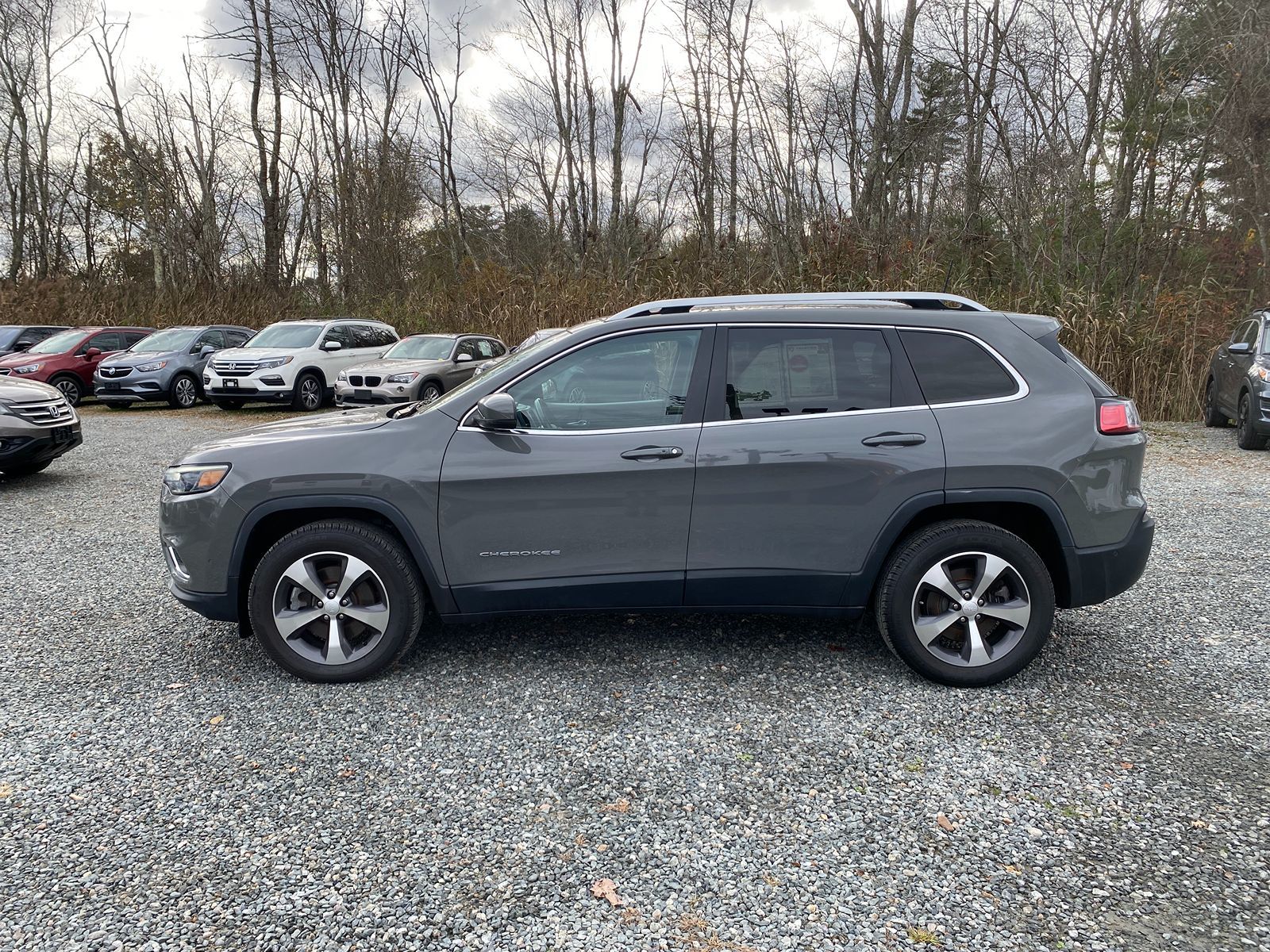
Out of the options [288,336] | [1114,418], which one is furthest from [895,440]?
[288,336]

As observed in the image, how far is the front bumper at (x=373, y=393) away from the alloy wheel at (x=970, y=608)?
12135mm

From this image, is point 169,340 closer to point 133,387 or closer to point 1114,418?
point 133,387

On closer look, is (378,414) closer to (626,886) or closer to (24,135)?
(626,886)

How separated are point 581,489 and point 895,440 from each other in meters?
1.39

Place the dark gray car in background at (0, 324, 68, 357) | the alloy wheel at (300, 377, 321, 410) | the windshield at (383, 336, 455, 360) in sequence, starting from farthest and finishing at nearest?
the dark gray car in background at (0, 324, 68, 357)
the alloy wheel at (300, 377, 321, 410)
the windshield at (383, 336, 455, 360)

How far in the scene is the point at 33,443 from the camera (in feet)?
27.8

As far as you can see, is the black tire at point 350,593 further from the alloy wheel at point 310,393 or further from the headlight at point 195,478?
the alloy wheel at point 310,393

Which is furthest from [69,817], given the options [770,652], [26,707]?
[770,652]

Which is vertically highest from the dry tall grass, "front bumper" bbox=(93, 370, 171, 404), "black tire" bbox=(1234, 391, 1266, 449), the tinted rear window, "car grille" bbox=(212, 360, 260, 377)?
the dry tall grass

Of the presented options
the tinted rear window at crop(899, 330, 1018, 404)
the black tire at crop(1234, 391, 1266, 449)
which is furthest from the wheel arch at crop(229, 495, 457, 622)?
the black tire at crop(1234, 391, 1266, 449)

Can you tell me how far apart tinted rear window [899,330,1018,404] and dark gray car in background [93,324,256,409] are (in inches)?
688

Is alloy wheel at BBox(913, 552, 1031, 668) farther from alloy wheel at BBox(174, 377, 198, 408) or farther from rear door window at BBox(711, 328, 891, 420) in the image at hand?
alloy wheel at BBox(174, 377, 198, 408)

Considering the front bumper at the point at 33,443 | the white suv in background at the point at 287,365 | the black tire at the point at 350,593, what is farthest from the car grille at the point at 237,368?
the black tire at the point at 350,593

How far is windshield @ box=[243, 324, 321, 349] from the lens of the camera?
16.8m
